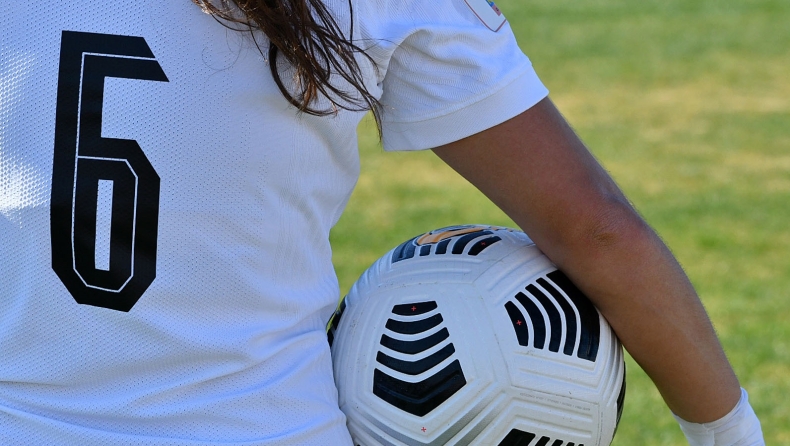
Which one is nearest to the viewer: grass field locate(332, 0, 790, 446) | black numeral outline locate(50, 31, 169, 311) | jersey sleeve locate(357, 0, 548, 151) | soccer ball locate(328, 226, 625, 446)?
black numeral outline locate(50, 31, 169, 311)

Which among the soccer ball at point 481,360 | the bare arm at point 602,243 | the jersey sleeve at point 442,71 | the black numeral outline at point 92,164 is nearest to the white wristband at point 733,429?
the bare arm at point 602,243

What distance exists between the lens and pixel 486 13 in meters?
1.62

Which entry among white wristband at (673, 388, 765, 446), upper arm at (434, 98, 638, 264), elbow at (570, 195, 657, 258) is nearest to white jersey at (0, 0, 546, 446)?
upper arm at (434, 98, 638, 264)

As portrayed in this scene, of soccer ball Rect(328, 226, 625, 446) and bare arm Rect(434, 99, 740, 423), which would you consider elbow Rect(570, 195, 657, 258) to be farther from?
soccer ball Rect(328, 226, 625, 446)

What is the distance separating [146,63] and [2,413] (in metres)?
0.56

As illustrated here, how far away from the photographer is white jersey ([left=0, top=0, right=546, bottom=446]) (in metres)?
1.43

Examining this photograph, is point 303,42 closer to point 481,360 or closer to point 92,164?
point 92,164

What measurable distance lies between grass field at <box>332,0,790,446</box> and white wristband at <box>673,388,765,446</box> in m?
2.38

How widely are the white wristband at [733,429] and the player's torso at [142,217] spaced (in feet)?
2.87

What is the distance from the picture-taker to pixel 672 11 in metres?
13.4

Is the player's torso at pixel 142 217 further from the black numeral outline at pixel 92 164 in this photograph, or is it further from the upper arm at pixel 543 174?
the upper arm at pixel 543 174

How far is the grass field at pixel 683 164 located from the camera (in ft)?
17.3

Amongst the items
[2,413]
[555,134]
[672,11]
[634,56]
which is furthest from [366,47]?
[672,11]

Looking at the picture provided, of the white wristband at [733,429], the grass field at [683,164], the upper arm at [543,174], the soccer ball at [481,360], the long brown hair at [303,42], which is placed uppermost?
the long brown hair at [303,42]
